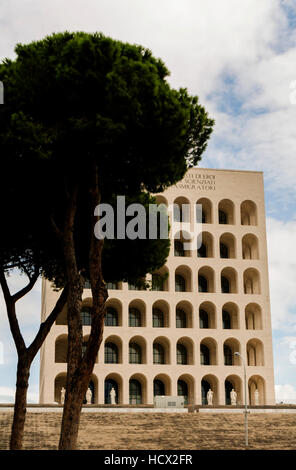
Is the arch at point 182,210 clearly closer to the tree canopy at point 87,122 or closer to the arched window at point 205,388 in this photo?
the arched window at point 205,388

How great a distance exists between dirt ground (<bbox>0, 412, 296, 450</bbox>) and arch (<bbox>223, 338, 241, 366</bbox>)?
1528 centimetres

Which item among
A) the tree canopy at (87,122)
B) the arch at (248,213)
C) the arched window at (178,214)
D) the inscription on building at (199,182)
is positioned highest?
the inscription on building at (199,182)

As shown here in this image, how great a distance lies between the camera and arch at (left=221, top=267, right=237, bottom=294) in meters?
53.9

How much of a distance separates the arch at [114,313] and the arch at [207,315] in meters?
6.64

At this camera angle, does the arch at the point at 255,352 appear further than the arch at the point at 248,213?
No

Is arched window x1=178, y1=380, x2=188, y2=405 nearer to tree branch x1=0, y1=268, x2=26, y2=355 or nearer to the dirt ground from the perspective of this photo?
the dirt ground

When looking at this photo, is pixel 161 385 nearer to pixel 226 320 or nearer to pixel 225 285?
pixel 226 320

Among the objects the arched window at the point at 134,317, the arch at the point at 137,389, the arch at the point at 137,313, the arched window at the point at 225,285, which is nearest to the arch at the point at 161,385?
the arch at the point at 137,389

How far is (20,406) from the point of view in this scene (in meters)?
18.1

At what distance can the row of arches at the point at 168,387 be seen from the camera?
163 feet

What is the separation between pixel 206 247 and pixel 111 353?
11815 mm

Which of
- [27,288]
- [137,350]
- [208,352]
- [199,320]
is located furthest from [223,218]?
[27,288]
